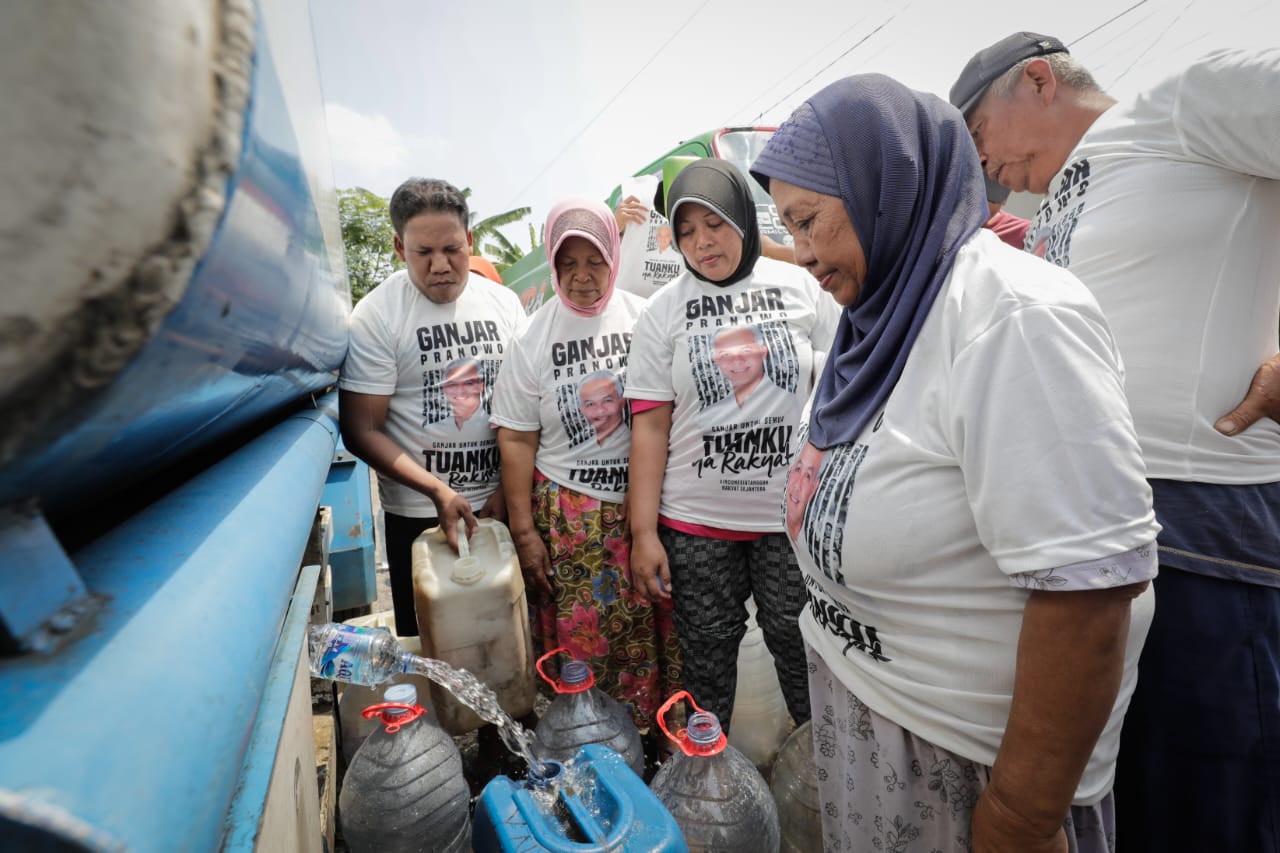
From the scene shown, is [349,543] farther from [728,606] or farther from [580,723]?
[728,606]

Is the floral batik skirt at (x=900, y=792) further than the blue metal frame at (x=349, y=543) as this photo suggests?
No

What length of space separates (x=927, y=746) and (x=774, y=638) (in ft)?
3.45

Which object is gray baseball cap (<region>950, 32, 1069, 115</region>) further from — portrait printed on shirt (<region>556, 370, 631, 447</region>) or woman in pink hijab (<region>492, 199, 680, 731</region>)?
portrait printed on shirt (<region>556, 370, 631, 447</region>)

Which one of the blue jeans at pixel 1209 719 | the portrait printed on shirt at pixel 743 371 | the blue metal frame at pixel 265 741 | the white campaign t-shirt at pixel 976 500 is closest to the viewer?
the blue metal frame at pixel 265 741

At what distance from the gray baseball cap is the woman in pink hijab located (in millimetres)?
1182

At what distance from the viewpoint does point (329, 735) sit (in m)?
1.82

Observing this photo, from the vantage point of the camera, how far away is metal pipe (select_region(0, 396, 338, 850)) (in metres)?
0.28

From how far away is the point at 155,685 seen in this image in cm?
36

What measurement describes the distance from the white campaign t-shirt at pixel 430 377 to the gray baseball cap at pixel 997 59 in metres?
1.68

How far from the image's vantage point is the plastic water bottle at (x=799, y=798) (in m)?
1.90

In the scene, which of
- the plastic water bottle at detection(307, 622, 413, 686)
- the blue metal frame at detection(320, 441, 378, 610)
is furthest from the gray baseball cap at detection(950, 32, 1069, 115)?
the blue metal frame at detection(320, 441, 378, 610)

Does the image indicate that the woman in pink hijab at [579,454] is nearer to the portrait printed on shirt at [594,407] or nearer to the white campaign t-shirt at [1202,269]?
the portrait printed on shirt at [594,407]

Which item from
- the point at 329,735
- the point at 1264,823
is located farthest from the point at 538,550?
the point at 1264,823

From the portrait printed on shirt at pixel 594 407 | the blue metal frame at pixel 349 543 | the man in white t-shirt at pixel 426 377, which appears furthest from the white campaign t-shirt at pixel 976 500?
the blue metal frame at pixel 349 543
